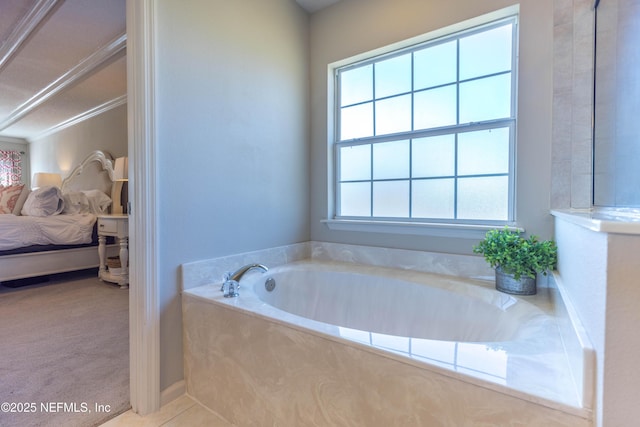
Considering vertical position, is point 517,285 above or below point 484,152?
below

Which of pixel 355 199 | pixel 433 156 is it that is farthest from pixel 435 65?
pixel 355 199

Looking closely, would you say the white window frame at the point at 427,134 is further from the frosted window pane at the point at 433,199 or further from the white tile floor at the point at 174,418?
the white tile floor at the point at 174,418

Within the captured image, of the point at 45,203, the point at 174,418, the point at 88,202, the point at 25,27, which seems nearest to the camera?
the point at 174,418

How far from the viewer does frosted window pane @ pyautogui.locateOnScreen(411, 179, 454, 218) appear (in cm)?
187

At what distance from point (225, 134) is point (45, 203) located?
3.36 meters

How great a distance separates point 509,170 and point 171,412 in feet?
6.88

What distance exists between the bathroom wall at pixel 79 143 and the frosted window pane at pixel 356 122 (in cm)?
339

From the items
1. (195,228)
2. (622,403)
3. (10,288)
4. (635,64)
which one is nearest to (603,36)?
(635,64)

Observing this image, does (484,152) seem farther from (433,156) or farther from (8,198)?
(8,198)

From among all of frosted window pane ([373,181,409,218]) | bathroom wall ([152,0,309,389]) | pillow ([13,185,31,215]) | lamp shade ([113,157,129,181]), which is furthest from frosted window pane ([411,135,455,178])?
pillow ([13,185,31,215])

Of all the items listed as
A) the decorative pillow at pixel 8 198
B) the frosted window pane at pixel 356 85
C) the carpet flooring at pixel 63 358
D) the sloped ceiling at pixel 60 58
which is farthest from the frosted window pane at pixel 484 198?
the decorative pillow at pixel 8 198

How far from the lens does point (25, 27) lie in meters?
2.52

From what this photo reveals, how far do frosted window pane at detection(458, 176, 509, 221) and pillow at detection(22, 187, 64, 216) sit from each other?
4492 mm

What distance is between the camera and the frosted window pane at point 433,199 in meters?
1.87
